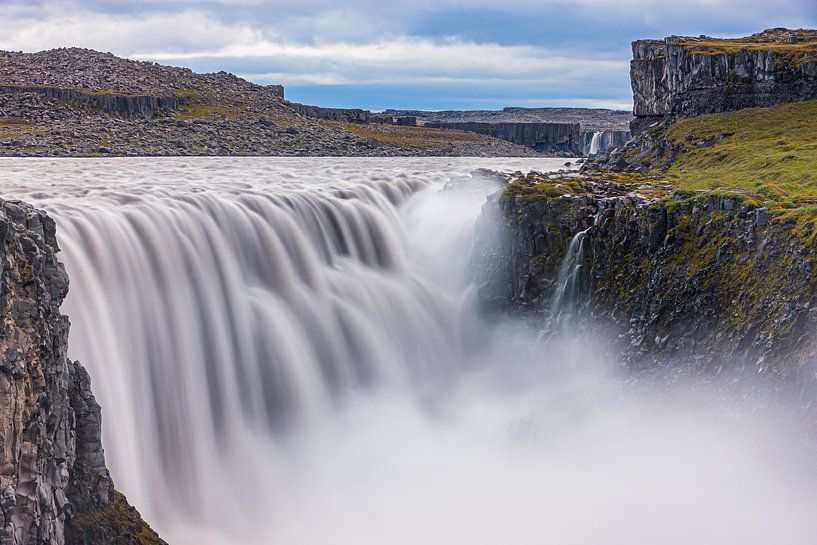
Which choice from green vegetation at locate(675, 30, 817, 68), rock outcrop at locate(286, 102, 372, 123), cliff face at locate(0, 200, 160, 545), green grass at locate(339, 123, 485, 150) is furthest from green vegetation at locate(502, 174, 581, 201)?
rock outcrop at locate(286, 102, 372, 123)

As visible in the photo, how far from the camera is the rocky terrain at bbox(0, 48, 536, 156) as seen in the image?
8375 centimetres

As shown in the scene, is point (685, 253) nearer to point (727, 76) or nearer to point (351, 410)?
point (351, 410)

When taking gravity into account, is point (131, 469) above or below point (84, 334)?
below

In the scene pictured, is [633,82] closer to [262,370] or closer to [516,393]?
[516,393]

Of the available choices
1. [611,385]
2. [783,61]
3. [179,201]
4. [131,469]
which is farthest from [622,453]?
[783,61]

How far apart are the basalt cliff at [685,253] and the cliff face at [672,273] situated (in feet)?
0.11

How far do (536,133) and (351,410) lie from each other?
154670mm

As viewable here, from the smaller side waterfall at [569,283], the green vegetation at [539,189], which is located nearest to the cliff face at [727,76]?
the green vegetation at [539,189]

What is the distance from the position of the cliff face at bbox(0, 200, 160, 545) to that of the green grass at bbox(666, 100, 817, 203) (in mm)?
17844

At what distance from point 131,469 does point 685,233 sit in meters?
15.8

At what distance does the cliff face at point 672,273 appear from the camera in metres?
18.8

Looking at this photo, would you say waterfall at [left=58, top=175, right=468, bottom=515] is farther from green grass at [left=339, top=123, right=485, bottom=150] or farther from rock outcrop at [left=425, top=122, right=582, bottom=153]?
rock outcrop at [left=425, top=122, right=582, bottom=153]

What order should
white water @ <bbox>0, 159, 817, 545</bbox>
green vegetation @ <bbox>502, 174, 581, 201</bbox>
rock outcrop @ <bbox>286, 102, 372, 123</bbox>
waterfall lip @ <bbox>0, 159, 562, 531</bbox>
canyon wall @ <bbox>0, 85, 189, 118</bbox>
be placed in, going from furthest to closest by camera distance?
1. rock outcrop @ <bbox>286, 102, 372, 123</bbox>
2. canyon wall @ <bbox>0, 85, 189, 118</bbox>
3. green vegetation @ <bbox>502, 174, 581, 201</bbox>
4. waterfall lip @ <bbox>0, 159, 562, 531</bbox>
5. white water @ <bbox>0, 159, 817, 545</bbox>

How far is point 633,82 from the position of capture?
55.0m
